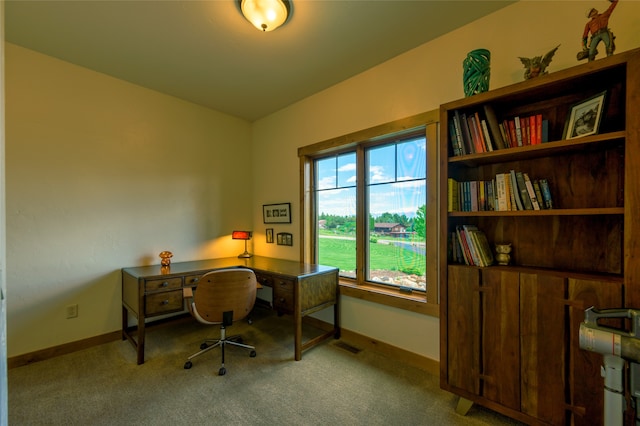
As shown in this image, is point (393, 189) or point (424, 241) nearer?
point (424, 241)

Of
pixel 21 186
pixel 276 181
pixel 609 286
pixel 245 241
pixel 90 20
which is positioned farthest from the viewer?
pixel 245 241

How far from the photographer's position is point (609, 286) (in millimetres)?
1293

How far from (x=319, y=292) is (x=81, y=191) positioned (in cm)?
257

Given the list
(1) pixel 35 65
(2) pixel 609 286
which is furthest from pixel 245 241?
(2) pixel 609 286

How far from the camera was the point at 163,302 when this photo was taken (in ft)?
8.27

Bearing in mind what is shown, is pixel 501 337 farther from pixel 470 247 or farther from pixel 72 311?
pixel 72 311

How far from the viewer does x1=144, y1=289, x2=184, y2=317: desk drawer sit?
96.0 inches

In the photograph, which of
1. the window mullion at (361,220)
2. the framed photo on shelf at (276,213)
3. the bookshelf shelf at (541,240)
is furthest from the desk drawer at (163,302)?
the bookshelf shelf at (541,240)

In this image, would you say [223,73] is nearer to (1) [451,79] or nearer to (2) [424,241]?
(1) [451,79]

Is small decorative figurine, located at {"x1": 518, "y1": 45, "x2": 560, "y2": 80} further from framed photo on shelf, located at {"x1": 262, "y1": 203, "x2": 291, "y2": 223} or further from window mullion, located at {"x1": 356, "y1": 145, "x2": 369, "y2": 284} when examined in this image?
framed photo on shelf, located at {"x1": 262, "y1": 203, "x2": 291, "y2": 223}

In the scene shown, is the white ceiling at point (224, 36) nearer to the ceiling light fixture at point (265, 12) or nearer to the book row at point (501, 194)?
the ceiling light fixture at point (265, 12)

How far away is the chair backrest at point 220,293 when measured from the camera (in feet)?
7.26

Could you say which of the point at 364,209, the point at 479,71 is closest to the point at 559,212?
the point at 479,71

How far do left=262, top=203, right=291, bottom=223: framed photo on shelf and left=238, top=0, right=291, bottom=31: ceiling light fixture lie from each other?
2009mm
